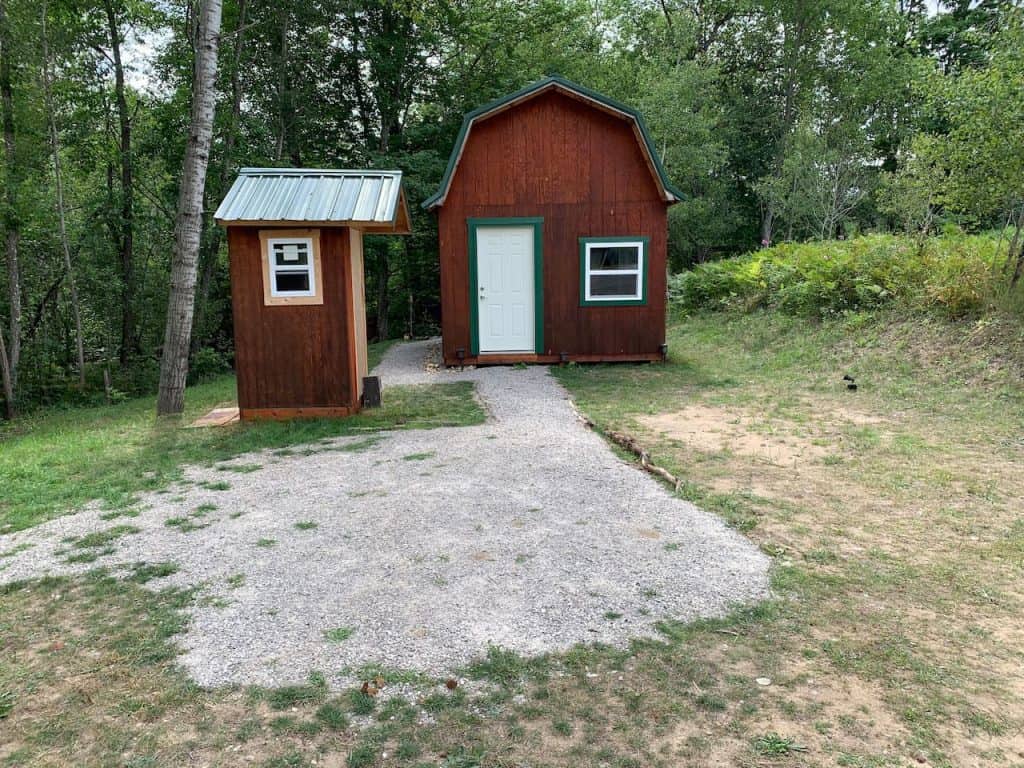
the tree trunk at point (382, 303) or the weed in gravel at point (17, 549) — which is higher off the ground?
the tree trunk at point (382, 303)

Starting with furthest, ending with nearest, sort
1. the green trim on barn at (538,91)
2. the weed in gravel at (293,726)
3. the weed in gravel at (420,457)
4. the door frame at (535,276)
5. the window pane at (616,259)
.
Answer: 1. the window pane at (616,259)
2. the door frame at (535,276)
3. the green trim on barn at (538,91)
4. the weed in gravel at (420,457)
5. the weed in gravel at (293,726)

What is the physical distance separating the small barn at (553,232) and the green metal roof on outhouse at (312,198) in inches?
117

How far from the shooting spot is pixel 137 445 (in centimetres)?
663

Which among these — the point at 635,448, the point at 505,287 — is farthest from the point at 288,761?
the point at 505,287

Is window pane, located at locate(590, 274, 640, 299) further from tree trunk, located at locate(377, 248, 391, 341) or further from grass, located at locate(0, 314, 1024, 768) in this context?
tree trunk, located at locate(377, 248, 391, 341)

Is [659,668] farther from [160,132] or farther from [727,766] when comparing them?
[160,132]

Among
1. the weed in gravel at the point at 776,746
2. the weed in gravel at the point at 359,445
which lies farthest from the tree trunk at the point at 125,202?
the weed in gravel at the point at 776,746

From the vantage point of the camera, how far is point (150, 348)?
14.7m

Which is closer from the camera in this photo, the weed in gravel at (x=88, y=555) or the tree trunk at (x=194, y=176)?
the weed in gravel at (x=88, y=555)

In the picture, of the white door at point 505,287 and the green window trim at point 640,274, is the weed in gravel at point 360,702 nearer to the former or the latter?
the white door at point 505,287

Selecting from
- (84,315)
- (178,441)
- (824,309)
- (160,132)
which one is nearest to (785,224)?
(824,309)

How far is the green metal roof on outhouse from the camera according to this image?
7.02m

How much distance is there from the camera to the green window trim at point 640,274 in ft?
36.3

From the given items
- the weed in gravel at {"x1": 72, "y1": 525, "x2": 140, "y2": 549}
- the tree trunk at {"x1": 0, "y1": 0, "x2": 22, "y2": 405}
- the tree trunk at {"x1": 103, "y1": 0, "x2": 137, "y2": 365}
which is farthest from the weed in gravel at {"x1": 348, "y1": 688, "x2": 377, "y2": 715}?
the tree trunk at {"x1": 103, "y1": 0, "x2": 137, "y2": 365}
